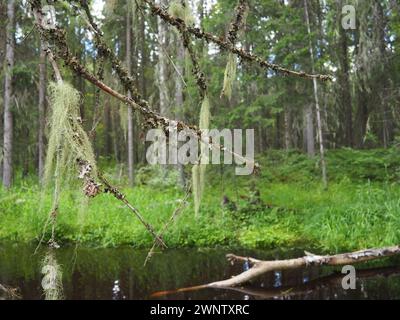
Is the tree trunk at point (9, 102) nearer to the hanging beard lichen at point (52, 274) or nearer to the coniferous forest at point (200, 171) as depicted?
the coniferous forest at point (200, 171)

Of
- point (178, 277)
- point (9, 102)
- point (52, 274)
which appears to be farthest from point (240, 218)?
point (52, 274)

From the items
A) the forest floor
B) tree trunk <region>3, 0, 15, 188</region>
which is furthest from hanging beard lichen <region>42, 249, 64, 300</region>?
tree trunk <region>3, 0, 15, 188</region>

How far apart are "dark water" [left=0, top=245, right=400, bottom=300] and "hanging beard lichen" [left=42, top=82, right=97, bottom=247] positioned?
11.2 ft

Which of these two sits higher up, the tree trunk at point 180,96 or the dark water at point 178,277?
the tree trunk at point 180,96

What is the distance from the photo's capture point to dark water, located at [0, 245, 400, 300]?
5.50 meters

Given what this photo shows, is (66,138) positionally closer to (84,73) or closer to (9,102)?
(84,73)

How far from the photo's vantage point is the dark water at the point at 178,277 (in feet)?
18.0

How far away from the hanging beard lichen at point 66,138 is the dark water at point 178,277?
11.2 feet

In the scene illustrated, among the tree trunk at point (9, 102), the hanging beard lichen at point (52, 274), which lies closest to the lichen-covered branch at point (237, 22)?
the hanging beard lichen at point (52, 274)

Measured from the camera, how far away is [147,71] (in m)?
23.6

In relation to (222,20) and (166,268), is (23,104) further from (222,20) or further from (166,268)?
(166,268)
